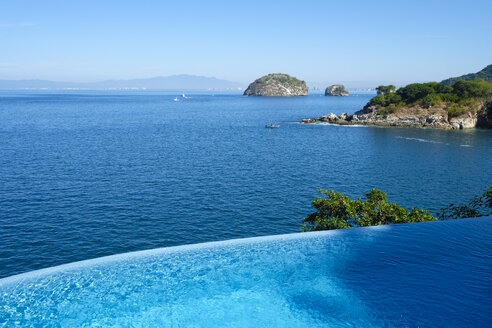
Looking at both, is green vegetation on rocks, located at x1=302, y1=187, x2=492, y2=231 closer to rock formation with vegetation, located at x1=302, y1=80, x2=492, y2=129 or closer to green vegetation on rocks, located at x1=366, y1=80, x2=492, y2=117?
rock formation with vegetation, located at x1=302, y1=80, x2=492, y2=129

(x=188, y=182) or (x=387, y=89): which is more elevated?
(x=387, y=89)

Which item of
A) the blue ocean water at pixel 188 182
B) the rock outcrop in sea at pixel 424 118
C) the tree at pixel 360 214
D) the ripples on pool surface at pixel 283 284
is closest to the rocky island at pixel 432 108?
the rock outcrop in sea at pixel 424 118

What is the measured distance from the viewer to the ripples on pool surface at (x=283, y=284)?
44.9 feet

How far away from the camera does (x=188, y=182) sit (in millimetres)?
36719

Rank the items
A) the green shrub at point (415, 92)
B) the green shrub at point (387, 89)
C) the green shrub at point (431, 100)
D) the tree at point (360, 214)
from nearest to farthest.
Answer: the tree at point (360, 214), the green shrub at point (431, 100), the green shrub at point (415, 92), the green shrub at point (387, 89)

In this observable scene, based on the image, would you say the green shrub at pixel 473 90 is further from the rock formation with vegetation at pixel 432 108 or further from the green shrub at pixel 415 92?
the green shrub at pixel 415 92

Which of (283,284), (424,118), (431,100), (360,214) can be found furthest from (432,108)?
(283,284)

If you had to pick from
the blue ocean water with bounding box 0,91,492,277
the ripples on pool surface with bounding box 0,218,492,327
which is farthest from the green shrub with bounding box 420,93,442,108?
the ripples on pool surface with bounding box 0,218,492,327

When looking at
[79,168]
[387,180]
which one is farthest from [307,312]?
[79,168]

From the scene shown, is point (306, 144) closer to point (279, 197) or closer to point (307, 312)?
point (279, 197)

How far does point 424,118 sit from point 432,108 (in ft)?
11.0

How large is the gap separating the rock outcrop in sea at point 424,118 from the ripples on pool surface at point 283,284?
6736 centimetres

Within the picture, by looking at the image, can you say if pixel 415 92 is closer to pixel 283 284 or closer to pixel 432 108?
pixel 432 108

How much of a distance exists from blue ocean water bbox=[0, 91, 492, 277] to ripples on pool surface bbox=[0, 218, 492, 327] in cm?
595
